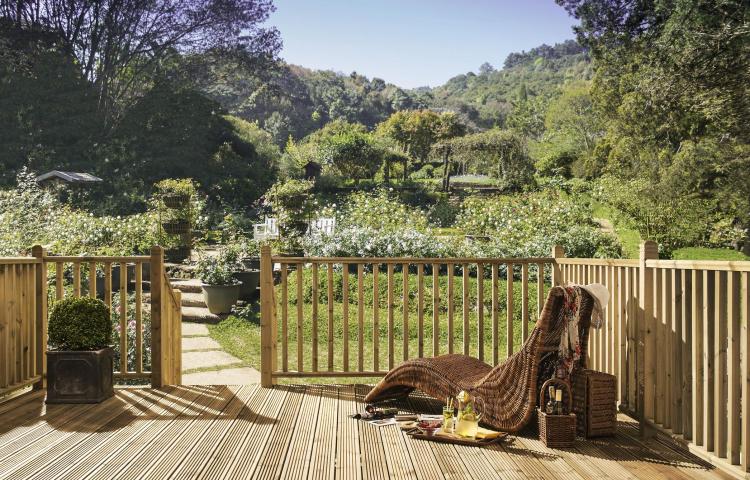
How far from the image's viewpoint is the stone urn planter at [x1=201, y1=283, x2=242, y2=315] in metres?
7.79

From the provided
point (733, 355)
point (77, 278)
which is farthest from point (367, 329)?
point (733, 355)

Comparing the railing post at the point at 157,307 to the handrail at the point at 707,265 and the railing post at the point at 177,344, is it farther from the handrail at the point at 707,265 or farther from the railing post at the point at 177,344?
the handrail at the point at 707,265

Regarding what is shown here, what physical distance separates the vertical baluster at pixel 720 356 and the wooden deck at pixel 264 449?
206mm

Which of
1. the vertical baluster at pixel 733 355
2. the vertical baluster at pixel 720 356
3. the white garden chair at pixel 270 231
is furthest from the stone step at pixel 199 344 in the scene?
the vertical baluster at pixel 733 355

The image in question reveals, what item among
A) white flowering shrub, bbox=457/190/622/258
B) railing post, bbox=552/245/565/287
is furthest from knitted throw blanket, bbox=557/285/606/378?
white flowering shrub, bbox=457/190/622/258

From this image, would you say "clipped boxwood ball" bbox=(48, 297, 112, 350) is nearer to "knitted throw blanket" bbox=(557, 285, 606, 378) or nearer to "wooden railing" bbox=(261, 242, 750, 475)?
"wooden railing" bbox=(261, 242, 750, 475)

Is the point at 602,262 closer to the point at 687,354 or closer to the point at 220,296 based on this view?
the point at 687,354

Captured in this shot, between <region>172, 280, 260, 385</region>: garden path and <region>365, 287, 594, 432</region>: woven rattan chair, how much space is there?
2072mm

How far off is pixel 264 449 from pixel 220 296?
4701 millimetres

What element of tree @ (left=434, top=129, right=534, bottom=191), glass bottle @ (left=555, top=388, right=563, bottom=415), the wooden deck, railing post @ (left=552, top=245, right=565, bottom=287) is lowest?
the wooden deck

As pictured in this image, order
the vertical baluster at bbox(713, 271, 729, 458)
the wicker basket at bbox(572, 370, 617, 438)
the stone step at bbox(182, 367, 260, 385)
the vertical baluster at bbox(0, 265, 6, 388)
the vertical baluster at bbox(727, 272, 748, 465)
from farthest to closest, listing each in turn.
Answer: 1. the stone step at bbox(182, 367, 260, 385)
2. the vertical baluster at bbox(0, 265, 6, 388)
3. the wicker basket at bbox(572, 370, 617, 438)
4. the vertical baluster at bbox(713, 271, 729, 458)
5. the vertical baluster at bbox(727, 272, 748, 465)

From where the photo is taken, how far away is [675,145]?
745 inches

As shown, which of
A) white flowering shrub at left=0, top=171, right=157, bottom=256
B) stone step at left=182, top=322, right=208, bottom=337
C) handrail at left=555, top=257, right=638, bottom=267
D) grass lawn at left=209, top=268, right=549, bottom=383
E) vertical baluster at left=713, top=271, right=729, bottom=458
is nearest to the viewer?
vertical baluster at left=713, top=271, right=729, bottom=458

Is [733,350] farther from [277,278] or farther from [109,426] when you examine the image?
[277,278]
